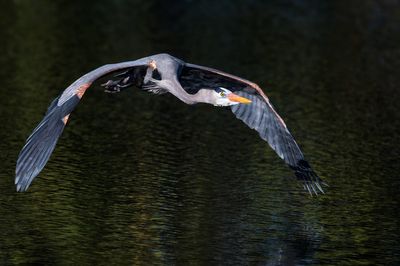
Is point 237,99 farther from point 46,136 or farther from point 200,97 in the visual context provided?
point 46,136

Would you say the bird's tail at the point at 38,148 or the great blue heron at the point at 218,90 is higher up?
the great blue heron at the point at 218,90

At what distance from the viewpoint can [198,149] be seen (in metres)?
15.3

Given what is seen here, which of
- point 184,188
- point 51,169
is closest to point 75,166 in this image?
point 51,169

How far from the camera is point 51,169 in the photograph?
13.5 metres

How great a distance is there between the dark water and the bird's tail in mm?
814

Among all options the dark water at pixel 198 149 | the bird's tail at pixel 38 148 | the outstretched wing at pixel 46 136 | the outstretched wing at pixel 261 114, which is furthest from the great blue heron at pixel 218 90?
the bird's tail at pixel 38 148

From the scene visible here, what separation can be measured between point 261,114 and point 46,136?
3.10 meters

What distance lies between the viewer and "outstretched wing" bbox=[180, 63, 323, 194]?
1209 cm

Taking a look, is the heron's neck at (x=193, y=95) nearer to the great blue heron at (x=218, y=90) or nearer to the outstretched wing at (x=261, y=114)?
the great blue heron at (x=218, y=90)

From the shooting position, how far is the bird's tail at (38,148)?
10.1 m

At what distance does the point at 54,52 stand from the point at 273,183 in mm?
9414

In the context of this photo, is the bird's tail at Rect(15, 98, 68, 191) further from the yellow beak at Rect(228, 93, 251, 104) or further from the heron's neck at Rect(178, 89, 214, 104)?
the yellow beak at Rect(228, 93, 251, 104)

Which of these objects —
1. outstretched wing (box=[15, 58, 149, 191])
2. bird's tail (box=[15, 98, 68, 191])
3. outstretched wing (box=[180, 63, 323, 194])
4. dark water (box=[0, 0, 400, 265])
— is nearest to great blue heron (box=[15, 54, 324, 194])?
outstretched wing (box=[180, 63, 323, 194])

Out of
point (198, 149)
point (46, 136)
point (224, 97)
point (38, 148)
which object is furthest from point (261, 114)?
point (38, 148)
